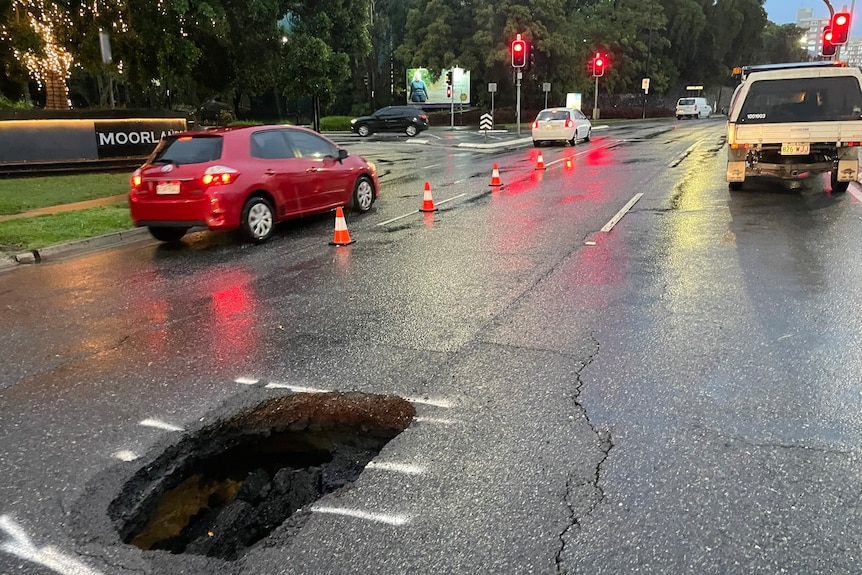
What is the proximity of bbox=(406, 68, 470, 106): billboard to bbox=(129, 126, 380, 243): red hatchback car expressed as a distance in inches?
1596

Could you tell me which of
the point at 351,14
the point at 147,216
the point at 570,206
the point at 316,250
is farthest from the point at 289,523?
the point at 351,14

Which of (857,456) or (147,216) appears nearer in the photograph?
(857,456)

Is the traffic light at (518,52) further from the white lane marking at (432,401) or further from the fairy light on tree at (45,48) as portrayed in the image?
the white lane marking at (432,401)

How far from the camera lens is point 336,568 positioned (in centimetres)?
269

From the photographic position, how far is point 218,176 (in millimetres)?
8828

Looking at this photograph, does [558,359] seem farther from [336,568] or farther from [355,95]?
[355,95]

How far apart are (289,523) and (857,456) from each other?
2.88 m

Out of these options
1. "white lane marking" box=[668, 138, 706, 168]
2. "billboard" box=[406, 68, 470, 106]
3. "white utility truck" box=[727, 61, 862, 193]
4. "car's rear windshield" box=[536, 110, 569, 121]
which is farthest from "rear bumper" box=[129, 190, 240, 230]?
"billboard" box=[406, 68, 470, 106]

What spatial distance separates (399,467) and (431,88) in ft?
171

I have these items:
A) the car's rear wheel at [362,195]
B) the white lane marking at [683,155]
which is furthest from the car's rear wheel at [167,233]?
the white lane marking at [683,155]

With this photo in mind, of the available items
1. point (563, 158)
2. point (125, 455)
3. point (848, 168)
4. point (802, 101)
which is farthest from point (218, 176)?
point (563, 158)

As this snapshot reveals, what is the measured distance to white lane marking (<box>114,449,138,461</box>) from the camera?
3.55m

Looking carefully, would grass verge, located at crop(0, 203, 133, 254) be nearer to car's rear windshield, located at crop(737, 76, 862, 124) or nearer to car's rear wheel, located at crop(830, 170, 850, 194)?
car's rear windshield, located at crop(737, 76, 862, 124)

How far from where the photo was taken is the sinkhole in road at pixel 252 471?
10.1 feet
